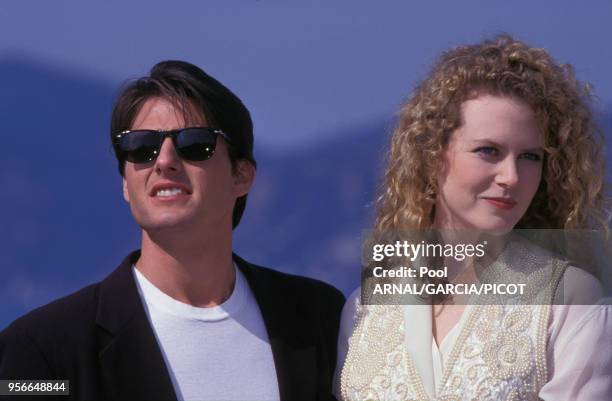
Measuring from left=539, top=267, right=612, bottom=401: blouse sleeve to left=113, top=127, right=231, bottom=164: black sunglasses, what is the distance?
102 centimetres

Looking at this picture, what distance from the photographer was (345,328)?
271 cm

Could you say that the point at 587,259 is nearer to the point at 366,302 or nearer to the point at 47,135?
the point at 366,302

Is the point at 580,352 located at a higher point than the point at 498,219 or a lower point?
lower

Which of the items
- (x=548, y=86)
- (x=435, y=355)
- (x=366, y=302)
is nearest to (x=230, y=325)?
(x=366, y=302)

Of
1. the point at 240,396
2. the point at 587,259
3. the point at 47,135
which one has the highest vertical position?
the point at 47,135

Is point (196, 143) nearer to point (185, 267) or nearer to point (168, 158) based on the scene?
point (168, 158)

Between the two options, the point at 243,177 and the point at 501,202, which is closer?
the point at 501,202

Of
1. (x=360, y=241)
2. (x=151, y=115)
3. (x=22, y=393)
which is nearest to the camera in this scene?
(x=22, y=393)

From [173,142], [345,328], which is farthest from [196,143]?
[345,328]

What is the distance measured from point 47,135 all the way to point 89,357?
2.54 feet

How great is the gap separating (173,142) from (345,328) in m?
0.72

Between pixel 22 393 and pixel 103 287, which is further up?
pixel 103 287

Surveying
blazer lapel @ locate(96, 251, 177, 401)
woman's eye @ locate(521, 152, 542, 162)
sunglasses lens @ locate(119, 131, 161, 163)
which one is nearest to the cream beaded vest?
woman's eye @ locate(521, 152, 542, 162)

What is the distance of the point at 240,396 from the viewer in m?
2.48
